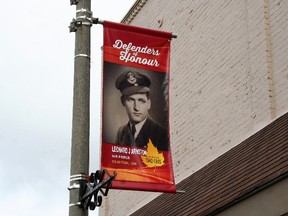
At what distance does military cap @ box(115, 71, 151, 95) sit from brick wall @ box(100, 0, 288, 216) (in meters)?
4.20

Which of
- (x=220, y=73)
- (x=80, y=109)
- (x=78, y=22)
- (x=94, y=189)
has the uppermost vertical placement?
(x=220, y=73)

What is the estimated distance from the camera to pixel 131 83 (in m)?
9.09

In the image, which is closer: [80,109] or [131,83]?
[80,109]

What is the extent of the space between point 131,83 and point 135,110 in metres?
0.35

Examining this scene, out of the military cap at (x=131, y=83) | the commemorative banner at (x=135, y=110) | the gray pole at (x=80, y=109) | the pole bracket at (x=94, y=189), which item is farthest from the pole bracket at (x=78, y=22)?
the pole bracket at (x=94, y=189)

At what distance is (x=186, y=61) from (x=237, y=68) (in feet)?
7.58

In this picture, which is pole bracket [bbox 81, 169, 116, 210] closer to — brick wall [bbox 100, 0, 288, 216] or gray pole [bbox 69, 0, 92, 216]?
gray pole [bbox 69, 0, 92, 216]

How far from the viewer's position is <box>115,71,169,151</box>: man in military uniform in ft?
29.6

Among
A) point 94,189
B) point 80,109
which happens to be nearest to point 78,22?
point 80,109

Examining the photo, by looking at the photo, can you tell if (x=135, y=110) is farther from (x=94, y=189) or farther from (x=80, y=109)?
(x=94, y=189)

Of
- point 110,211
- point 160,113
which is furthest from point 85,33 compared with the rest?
point 110,211

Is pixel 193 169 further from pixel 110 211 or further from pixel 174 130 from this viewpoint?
pixel 110 211

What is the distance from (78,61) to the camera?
27.5ft

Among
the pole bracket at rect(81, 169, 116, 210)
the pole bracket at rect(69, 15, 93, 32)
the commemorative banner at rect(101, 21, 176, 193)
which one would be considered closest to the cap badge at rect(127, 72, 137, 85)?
the commemorative banner at rect(101, 21, 176, 193)
